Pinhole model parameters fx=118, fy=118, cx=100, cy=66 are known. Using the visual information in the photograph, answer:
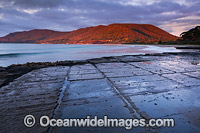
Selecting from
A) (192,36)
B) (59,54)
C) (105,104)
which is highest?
(192,36)

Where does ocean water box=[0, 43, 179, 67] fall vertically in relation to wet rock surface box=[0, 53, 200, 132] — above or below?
above

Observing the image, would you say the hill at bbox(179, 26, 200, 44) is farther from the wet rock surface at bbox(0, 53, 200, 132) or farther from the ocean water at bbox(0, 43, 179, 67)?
the wet rock surface at bbox(0, 53, 200, 132)

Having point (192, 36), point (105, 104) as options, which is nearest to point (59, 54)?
point (105, 104)

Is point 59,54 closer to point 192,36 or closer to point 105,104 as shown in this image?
point 105,104

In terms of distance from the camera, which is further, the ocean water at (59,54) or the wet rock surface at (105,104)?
the ocean water at (59,54)

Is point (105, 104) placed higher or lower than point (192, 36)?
lower

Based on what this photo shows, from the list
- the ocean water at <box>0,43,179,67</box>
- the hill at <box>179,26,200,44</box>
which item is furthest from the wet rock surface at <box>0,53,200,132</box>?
the hill at <box>179,26,200,44</box>

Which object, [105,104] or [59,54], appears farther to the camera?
[59,54]

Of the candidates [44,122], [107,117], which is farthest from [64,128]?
[107,117]

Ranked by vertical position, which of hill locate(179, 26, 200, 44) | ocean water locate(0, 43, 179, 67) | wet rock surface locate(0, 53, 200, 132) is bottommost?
wet rock surface locate(0, 53, 200, 132)

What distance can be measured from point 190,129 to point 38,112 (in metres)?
2.74

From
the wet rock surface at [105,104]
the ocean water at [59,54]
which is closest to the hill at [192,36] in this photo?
the ocean water at [59,54]

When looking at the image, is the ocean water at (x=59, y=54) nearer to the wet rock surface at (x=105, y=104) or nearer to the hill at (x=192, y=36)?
the wet rock surface at (x=105, y=104)

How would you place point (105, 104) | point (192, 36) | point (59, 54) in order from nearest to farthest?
point (105, 104), point (59, 54), point (192, 36)
